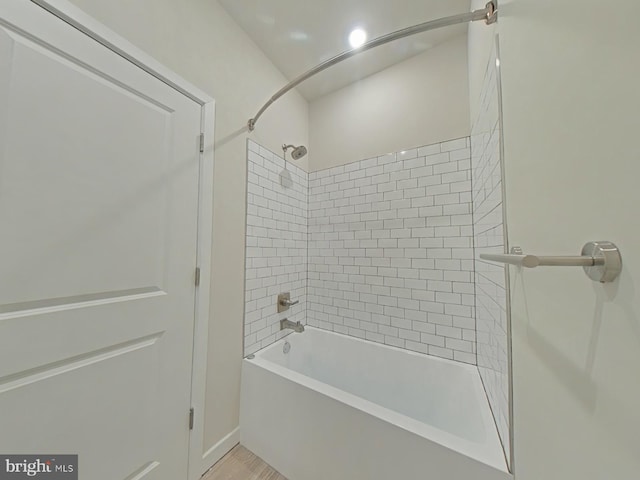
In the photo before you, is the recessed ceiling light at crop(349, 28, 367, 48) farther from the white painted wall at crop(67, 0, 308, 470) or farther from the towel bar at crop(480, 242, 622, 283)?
the towel bar at crop(480, 242, 622, 283)

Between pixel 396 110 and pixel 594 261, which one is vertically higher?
pixel 396 110

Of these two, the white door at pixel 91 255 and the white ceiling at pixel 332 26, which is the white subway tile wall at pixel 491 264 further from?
the white door at pixel 91 255

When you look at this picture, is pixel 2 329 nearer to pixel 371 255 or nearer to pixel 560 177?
pixel 560 177

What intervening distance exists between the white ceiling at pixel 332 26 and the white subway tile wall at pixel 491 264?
801 millimetres

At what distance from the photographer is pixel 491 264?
112 cm

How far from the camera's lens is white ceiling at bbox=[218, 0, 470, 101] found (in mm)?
1444

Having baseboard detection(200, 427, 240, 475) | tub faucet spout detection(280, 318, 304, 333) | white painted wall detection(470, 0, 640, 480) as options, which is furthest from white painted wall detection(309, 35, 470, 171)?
baseboard detection(200, 427, 240, 475)

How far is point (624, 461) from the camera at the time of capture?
1.05 feet

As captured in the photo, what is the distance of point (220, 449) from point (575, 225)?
1926 millimetres

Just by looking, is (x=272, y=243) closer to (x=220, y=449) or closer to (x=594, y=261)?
(x=220, y=449)

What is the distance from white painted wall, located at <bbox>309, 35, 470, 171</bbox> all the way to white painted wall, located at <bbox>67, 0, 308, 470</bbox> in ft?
2.29

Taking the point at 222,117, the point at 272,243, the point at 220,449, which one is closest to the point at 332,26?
the point at 222,117

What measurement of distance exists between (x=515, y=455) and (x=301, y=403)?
898 mm

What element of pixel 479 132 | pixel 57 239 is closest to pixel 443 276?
pixel 479 132
